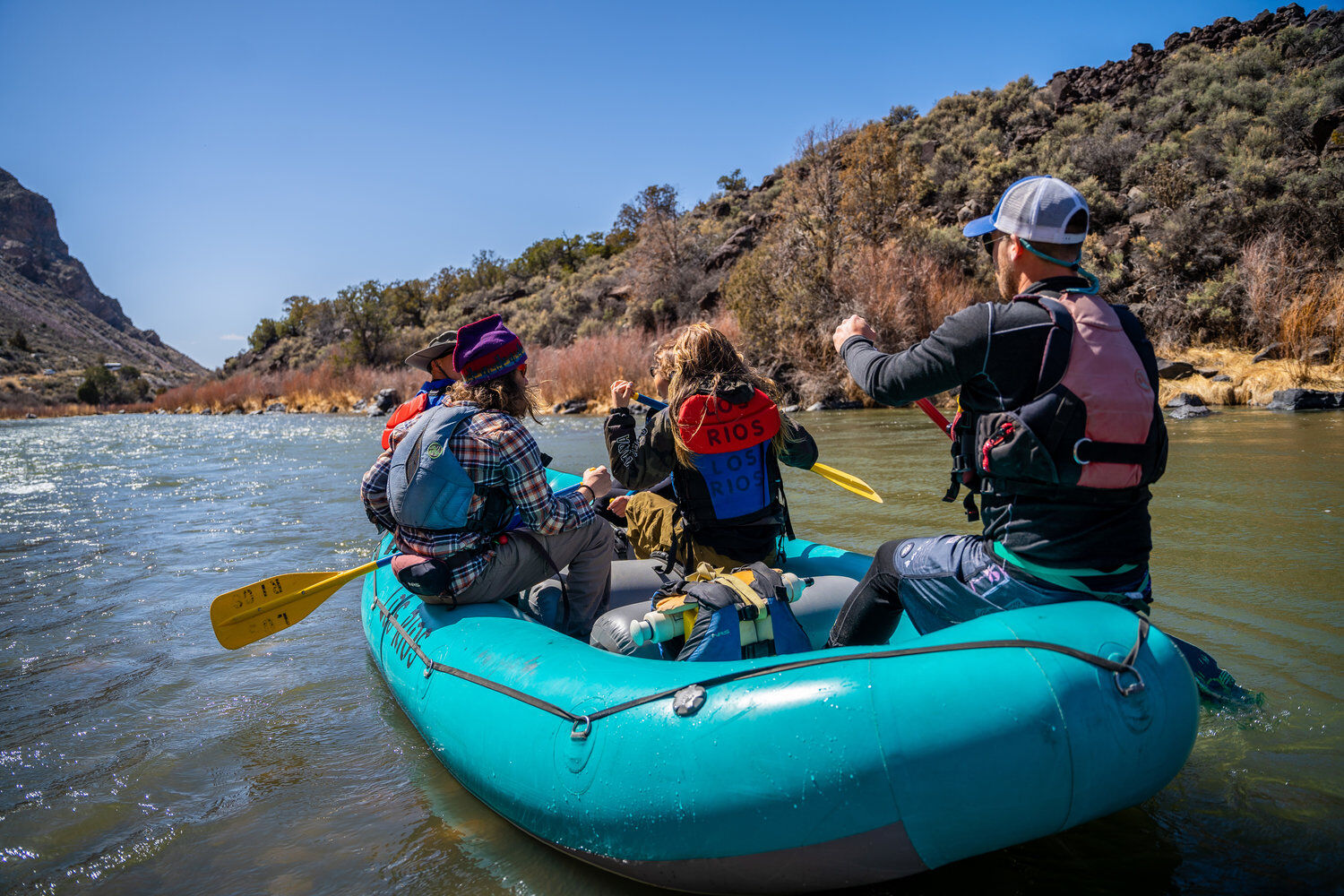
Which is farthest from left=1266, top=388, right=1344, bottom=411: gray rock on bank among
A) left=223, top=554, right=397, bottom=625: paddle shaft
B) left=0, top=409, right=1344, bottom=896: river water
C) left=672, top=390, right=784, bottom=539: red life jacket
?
left=223, top=554, right=397, bottom=625: paddle shaft

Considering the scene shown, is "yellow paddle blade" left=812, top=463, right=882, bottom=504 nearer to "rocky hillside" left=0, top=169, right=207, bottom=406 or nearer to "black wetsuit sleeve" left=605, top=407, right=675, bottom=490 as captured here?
"black wetsuit sleeve" left=605, top=407, right=675, bottom=490

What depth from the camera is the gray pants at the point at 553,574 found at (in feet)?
9.75

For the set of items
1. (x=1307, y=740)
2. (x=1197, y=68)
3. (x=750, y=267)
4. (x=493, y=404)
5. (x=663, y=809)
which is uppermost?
(x=1197, y=68)

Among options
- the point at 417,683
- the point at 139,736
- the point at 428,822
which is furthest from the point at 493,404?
the point at 139,736

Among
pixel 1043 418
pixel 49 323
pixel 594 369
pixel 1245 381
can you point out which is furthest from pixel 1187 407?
pixel 49 323

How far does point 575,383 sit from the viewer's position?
2003cm

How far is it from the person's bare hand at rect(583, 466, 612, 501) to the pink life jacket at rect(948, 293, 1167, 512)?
67.1 inches

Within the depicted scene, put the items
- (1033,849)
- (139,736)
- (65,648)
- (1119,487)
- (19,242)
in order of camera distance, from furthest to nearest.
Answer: (19,242) → (65,648) → (139,736) → (1033,849) → (1119,487)

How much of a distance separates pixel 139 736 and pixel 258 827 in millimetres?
1069

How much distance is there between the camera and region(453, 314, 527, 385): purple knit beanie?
9.46ft

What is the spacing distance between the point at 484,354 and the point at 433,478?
0.50 meters

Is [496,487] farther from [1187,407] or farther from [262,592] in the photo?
[1187,407]

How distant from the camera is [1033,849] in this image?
2082mm

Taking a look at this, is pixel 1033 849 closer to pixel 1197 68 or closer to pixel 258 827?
pixel 258 827
